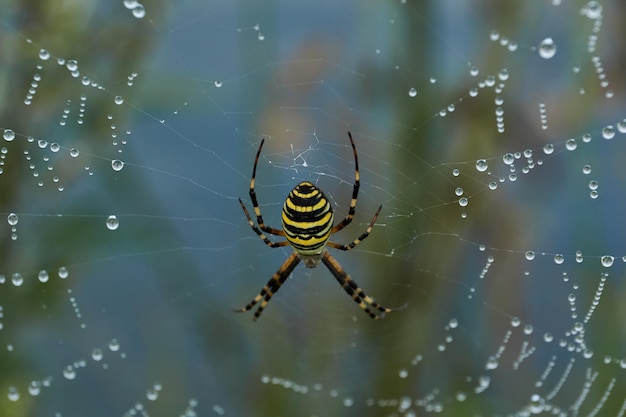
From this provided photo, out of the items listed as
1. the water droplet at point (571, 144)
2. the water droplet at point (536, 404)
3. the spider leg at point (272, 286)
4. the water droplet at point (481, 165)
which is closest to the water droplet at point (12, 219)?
the spider leg at point (272, 286)

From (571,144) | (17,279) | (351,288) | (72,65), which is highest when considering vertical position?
(571,144)

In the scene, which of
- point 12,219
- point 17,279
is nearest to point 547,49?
point 12,219

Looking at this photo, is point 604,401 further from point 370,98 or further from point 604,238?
point 370,98

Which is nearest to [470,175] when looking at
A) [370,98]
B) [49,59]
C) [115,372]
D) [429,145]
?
[429,145]

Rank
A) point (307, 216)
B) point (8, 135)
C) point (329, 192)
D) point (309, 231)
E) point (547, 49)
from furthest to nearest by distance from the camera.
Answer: point (329, 192) → point (309, 231) → point (307, 216) → point (8, 135) → point (547, 49)

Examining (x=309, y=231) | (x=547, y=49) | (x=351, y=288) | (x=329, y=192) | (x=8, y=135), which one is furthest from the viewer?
(x=351, y=288)

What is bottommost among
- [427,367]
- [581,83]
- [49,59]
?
[427,367]

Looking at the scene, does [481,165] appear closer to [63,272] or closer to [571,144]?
[571,144]

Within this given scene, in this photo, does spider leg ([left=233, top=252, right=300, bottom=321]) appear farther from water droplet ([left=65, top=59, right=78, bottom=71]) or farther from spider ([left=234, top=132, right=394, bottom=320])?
water droplet ([left=65, top=59, right=78, bottom=71])
